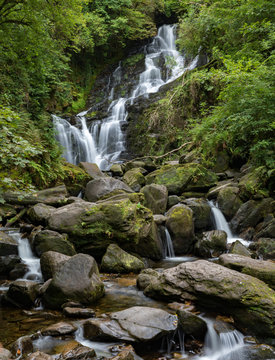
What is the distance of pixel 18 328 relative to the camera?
4.07 m

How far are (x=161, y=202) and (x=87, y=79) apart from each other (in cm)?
1974

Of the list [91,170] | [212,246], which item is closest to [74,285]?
[212,246]

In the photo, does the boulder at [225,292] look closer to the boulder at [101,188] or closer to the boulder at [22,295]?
the boulder at [22,295]

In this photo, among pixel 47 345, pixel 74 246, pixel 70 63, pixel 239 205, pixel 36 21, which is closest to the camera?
pixel 47 345

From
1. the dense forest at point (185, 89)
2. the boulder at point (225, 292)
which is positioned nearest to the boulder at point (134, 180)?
the dense forest at point (185, 89)

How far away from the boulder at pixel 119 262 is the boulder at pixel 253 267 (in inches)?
84.2

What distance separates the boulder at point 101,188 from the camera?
10.0 m

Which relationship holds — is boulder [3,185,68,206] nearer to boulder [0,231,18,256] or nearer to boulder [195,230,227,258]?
→ boulder [0,231,18,256]

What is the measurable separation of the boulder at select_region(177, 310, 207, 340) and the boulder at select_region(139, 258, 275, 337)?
46cm

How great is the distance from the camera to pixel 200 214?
917 cm

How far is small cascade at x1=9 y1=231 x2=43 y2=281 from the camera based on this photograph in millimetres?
5992

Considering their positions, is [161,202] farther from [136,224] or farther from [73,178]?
[73,178]

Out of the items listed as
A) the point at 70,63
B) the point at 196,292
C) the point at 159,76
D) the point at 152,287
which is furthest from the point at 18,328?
the point at 70,63

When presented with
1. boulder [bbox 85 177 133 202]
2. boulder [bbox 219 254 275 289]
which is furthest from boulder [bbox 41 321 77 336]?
boulder [bbox 85 177 133 202]
